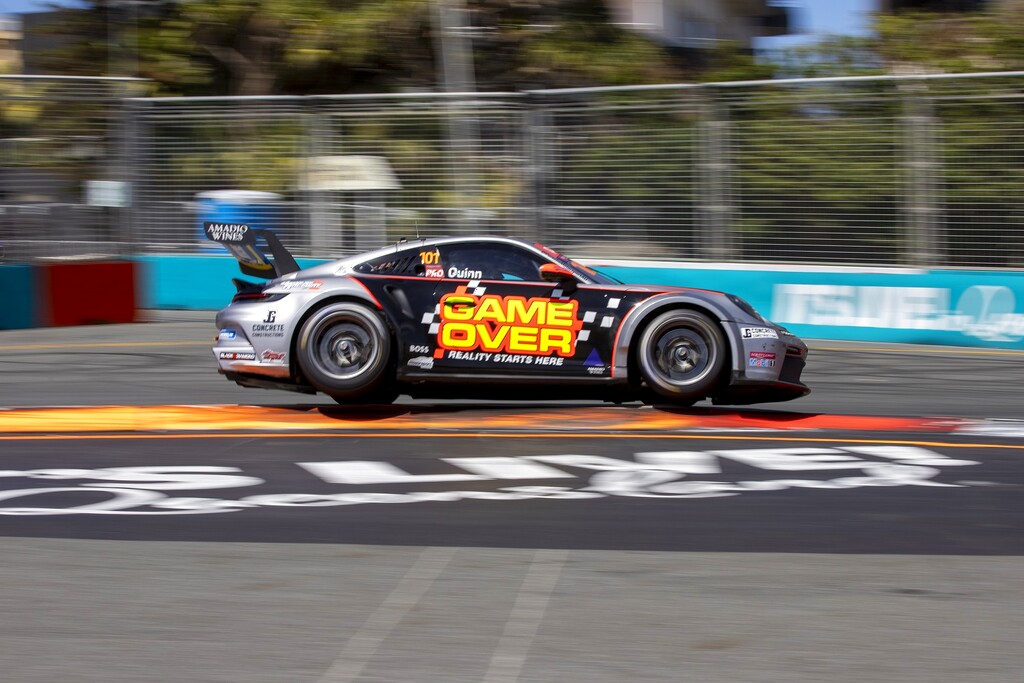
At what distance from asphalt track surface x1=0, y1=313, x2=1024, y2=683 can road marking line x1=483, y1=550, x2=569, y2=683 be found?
0.02 metres

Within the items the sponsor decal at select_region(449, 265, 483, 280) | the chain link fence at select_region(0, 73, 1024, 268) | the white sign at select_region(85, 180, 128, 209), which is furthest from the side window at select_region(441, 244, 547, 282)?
the white sign at select_region(85, 180, 128, 209)

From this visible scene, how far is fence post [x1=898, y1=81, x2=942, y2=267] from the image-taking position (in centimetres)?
1411

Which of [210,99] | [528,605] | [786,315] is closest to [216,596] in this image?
[528,605]

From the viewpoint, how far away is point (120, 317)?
→ 16469 mm

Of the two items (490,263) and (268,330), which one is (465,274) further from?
(268,330)

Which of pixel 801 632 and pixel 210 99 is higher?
pixel 210 99

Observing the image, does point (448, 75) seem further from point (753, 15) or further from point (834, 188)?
point (753, 15)

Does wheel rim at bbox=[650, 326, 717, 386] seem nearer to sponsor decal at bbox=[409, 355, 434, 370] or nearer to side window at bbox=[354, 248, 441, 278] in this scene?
sponsor decal at bbox=[409, 355, 434, 370]

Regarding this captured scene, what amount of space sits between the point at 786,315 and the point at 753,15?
3091 centimetres

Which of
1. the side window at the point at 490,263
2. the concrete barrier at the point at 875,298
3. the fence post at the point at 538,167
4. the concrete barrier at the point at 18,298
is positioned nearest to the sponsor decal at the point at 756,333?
the side window at the point at 490,263

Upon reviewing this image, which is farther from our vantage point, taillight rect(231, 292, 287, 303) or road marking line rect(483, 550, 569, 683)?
taillight rect(231, 292, 287, 303)

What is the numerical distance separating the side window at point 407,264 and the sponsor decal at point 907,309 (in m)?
7.05

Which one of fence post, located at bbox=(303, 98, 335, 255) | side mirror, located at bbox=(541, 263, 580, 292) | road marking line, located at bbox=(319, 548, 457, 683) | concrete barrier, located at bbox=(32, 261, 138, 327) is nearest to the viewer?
road marking line, located at bbox=(319, 548, 457, 683)

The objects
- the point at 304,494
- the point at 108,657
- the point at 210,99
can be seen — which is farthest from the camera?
the point at 210,99
